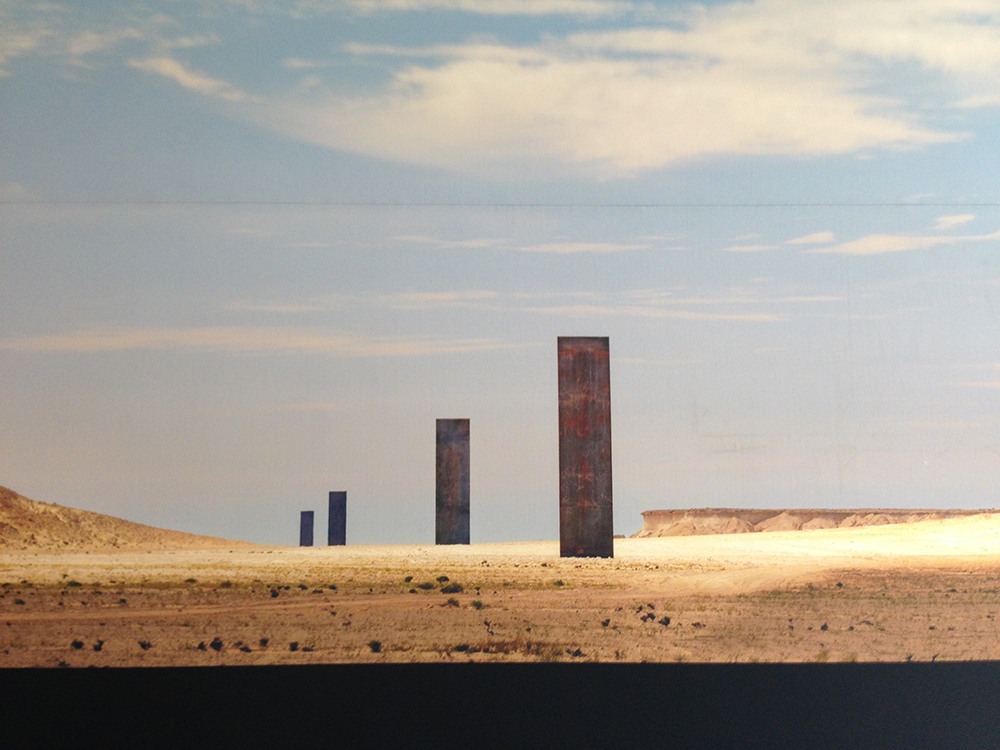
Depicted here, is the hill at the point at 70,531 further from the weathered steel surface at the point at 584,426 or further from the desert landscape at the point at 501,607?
the weathered steel surface at the point at 584,426

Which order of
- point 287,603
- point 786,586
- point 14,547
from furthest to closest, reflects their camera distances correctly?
point 14,547 < point 786,586 < point 287,603

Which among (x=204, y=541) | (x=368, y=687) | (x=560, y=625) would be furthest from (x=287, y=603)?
(x=204, y=541)

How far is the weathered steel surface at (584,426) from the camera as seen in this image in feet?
67.6

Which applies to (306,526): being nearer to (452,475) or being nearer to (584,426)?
(452,475)

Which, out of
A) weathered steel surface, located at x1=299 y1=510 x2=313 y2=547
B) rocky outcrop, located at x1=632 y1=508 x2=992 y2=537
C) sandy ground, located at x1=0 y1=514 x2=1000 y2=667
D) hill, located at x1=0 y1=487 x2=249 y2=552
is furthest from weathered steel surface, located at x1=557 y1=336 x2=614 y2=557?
rocky outcrop, located at x1=632 y1=508 x2=992 y2=537

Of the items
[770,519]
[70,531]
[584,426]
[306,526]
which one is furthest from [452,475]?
[770,519]

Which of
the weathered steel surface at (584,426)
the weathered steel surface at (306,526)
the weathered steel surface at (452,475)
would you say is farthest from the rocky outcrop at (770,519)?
the weathered steel surface at (584,426)

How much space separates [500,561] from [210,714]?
526 inches

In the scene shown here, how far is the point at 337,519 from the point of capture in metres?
35.9

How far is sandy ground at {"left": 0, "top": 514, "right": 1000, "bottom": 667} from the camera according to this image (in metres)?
11.5

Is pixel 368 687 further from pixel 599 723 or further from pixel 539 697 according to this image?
pixel 599 723

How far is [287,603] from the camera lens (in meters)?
14.6

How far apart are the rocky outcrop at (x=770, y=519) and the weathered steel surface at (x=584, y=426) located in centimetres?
2901

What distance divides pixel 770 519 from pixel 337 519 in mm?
23866
